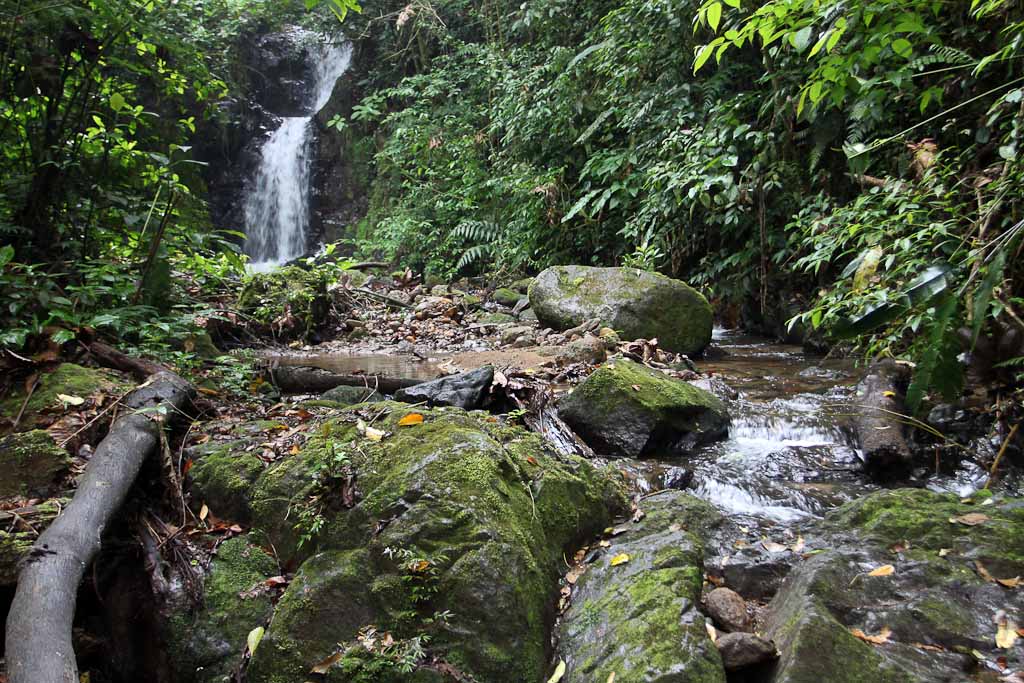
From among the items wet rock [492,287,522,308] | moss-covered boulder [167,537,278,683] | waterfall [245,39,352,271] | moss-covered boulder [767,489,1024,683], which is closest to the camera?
moss-covered boulder [767,489,1024,683]

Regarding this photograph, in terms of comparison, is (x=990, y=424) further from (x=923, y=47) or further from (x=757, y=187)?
(x=757, y=187)

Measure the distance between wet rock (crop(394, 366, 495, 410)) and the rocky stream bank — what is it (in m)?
0.41

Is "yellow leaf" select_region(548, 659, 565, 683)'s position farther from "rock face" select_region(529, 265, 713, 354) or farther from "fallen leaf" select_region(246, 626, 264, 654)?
"rock face" select_region(529, 265, 713, 354)

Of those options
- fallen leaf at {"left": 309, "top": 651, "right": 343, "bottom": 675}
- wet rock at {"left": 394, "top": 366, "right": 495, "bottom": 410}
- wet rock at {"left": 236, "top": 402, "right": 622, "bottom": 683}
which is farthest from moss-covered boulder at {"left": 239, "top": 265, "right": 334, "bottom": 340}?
fallen leaf at {"left": 309, "top": 651, "right": 343, "bottom": 675}

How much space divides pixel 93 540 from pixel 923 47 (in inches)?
279

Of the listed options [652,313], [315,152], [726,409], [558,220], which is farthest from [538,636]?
[315,152]

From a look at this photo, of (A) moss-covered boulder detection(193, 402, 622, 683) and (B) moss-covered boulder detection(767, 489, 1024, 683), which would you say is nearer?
(B) moss-covered boulder detection(767, 489, 1024, 683)

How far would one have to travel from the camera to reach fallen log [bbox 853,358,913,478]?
3.80m

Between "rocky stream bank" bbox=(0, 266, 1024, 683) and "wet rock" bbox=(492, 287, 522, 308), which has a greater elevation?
"wet rock" bbox=(492, 287, 522, 308)

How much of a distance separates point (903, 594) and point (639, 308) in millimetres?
4806

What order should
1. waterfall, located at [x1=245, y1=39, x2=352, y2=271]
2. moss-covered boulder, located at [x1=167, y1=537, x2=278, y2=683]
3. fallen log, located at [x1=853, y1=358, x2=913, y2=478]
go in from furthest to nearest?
→ waterfall, located at [x1=245, y1=39, x2=352, y2=271]
fallen log, located at [x1=853, y1=358, x2=913, y2=478]
moss-covered boulder, located at [x1=167, y1=537, x2=278, y2=683]

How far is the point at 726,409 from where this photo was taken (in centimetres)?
479

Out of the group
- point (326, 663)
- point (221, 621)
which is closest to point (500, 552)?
point (326, 663)

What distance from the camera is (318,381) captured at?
496 centimetres
